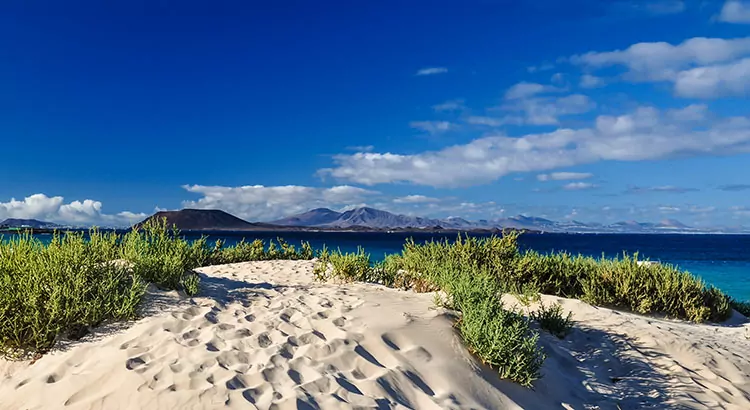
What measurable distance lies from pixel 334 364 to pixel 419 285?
4.44 m

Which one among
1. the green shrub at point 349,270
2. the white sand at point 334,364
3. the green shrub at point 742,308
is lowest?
the green shrub at point 742,308

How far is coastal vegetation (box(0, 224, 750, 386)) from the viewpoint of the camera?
5125mm

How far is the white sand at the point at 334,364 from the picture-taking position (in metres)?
4.17

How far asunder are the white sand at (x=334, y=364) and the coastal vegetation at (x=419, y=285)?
27 centimetres

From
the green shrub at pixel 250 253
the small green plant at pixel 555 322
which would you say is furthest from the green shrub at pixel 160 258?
the green shrub at pixel 250 253

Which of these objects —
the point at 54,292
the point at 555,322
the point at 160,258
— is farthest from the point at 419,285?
the point at 54,292

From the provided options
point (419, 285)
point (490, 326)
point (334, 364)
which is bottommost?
point (334, 364)

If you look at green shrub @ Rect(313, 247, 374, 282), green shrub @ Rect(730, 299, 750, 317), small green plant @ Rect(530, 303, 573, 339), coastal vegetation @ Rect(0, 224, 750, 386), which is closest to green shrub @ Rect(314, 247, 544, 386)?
coastal vegetation @ Rect(0, 224, 750, 386)

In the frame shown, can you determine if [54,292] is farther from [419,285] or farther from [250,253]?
[250,253]

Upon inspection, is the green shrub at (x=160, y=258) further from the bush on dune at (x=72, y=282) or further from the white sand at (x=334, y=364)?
the white sand at (x=334, y=364)

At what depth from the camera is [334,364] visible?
4.82 meters

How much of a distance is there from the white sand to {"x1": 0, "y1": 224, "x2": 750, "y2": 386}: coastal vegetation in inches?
10.7

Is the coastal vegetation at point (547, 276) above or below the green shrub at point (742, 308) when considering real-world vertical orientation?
above

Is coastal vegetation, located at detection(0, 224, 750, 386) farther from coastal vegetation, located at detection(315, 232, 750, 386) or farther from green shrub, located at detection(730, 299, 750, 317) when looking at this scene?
green shrub, located at detection(730, 299, 750, 317)
